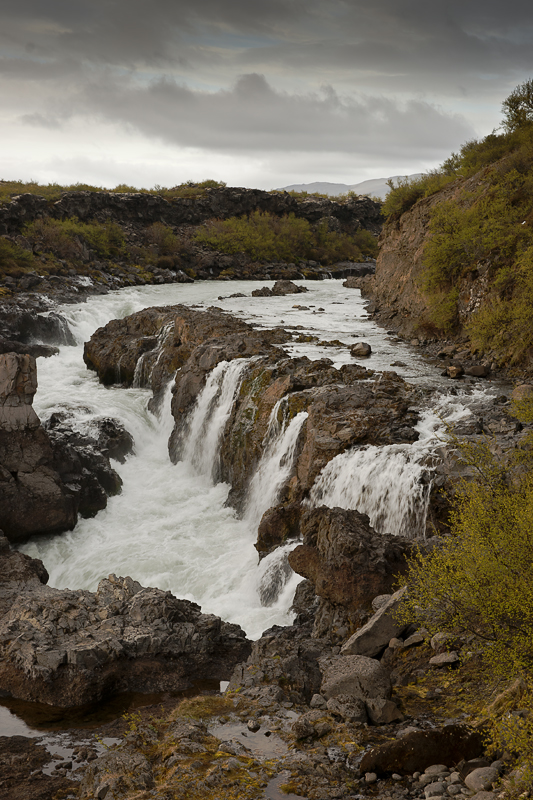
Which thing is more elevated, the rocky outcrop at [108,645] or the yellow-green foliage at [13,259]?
the yellow-green foliage at [13,259]

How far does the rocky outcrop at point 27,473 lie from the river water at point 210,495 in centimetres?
60

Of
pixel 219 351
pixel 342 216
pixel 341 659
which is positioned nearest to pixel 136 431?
pixel 219 351

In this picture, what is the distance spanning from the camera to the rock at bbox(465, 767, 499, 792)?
5176 millimetres

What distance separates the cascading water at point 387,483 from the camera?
41.3 ft

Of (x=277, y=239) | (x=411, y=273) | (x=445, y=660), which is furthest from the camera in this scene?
(x=277, y=239)

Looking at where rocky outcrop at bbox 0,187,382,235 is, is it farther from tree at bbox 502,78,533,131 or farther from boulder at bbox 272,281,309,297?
tree at bbox 502,78,533,131

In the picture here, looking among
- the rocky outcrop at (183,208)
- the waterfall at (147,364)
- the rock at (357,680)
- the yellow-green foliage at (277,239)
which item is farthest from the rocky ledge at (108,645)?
the yellow-green foliage at (277,239)

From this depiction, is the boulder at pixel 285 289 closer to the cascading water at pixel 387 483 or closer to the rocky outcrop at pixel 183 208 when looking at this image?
the rocky outcrop at pixel 183 208

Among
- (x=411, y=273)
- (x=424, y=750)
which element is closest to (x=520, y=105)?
(x=411, y=273)

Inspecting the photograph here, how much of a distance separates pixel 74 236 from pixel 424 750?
56.0 meters

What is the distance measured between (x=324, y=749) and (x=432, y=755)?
1344mm

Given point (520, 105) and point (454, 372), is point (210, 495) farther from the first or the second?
point (520, 105)

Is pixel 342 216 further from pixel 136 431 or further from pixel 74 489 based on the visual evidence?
pixel 74 489

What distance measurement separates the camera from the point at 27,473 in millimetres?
18047
